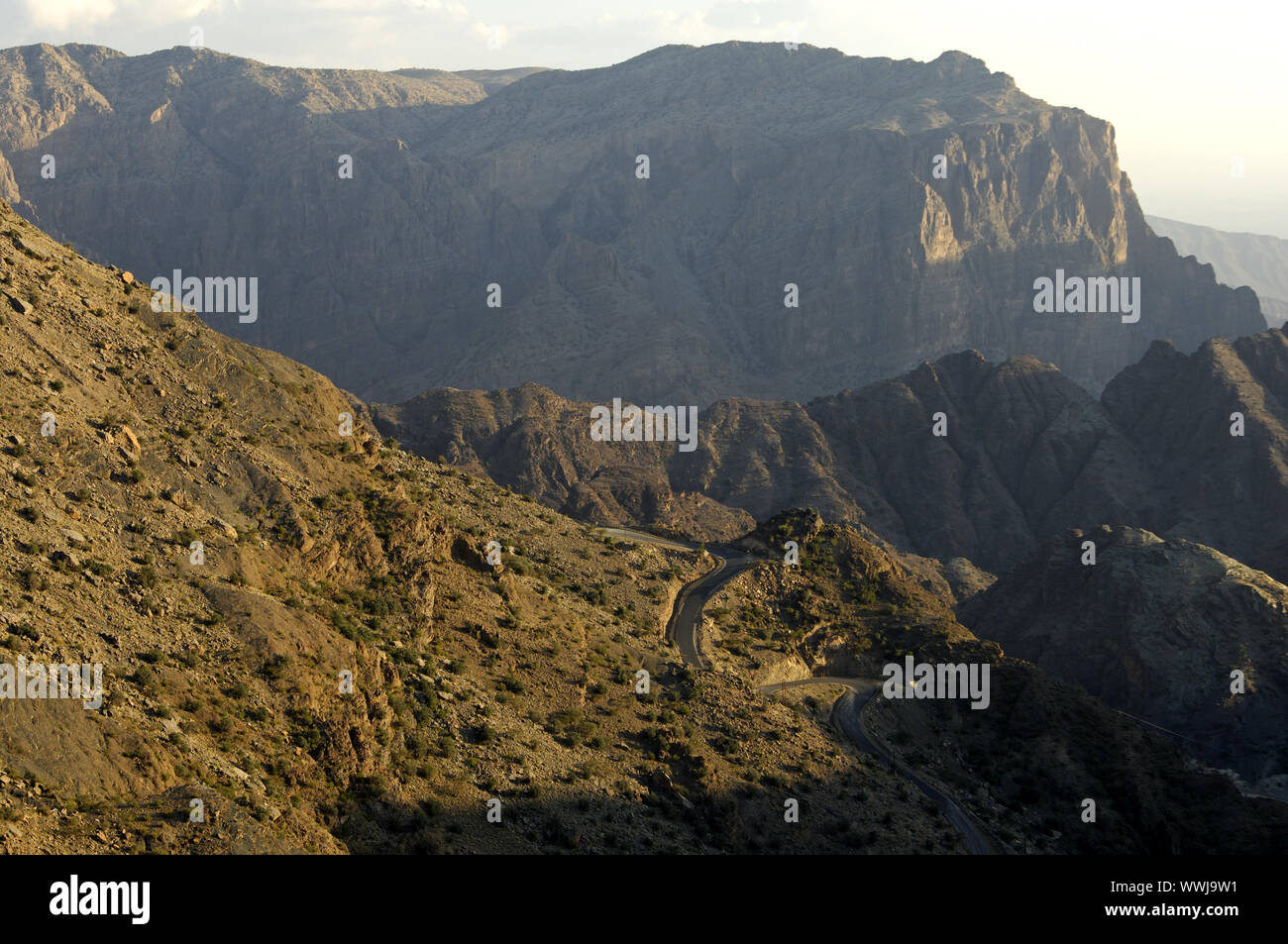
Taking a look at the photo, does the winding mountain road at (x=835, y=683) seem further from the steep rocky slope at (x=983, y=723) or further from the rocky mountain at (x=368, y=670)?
the rocky mountain at (x=368, y=670)

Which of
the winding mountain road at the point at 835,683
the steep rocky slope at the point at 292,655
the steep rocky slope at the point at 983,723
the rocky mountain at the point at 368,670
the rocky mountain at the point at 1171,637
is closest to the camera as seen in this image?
the steep rocky slope at the point at 292,655

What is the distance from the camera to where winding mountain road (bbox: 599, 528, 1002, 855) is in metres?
68.8

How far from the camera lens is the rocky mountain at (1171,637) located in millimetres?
119250

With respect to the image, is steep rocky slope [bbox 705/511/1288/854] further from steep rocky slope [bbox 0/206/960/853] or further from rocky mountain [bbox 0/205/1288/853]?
steep rocky slope [bbox 0/206/960/853]

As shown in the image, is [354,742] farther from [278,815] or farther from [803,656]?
[803,656]

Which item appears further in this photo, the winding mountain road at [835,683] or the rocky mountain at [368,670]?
the winding mountain road at [835,683]

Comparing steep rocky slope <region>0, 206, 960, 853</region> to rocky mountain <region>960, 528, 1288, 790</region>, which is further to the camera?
rocky mountain <region>960, 528, 1288, 790</region>

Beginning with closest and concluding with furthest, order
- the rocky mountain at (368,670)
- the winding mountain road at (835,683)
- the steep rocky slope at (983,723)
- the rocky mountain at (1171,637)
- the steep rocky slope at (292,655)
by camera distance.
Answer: the steep rocky slope at (292,655) → the rocky mountain at (368,670) → the winding mountain road at (835,683) → the steep rocky slope at (983,723) → the rocky mountain at (1171,637)

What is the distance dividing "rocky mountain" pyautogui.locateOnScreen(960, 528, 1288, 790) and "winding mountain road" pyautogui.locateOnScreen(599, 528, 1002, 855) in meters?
46.7

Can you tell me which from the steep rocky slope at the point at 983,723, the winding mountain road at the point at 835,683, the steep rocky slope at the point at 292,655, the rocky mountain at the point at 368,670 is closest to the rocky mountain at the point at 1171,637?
the steep rocky slope at the point at 983,723

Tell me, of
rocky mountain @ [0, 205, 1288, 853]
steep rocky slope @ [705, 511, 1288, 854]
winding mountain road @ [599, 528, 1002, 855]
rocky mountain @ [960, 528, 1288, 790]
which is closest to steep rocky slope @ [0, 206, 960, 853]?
rocky mountain @ [0, 205, 1288, 853]

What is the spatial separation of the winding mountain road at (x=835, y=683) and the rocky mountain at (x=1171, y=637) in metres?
46.7
